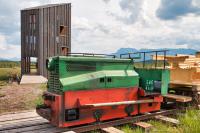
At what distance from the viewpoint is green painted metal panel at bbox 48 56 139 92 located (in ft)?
21.4

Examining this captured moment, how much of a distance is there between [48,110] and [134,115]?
106 inches

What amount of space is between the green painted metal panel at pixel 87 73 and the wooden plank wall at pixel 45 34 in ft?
71.5

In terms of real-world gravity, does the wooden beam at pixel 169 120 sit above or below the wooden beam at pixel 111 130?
above

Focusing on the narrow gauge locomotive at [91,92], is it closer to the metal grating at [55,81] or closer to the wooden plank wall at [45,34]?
the metal grating at [55,81]

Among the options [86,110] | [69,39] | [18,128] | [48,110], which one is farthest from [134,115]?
[69,39]

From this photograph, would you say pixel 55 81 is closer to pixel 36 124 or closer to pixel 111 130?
pixel 36 124

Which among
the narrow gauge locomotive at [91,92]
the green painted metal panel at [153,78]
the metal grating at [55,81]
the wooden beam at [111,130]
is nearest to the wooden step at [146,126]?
the narrow gauge locomotive at [91,92]

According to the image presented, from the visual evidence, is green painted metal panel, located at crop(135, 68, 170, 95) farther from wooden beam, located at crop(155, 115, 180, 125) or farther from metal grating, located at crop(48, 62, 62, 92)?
metal grating, located at crop(48, 62, 62, 92)

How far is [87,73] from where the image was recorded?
22.8 ft

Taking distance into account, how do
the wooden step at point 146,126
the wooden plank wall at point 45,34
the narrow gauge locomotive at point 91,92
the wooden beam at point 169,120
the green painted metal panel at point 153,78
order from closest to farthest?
1. the narrow gauge locomotive at point 91,92
2. the wooden step at point 146,126
3. the wooden beam at point 169,120
4. the green painted metal panel at point 153,78
5. the wooden plank wall at point 45,34

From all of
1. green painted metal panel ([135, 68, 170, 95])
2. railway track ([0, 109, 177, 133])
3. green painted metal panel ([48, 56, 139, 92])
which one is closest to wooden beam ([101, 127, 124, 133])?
railway track ([0, 109, 177, 133])

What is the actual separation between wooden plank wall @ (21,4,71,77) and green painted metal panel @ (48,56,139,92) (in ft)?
71.5

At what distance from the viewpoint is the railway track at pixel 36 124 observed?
21.5ft

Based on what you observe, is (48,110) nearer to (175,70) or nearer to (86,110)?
(86,110)
